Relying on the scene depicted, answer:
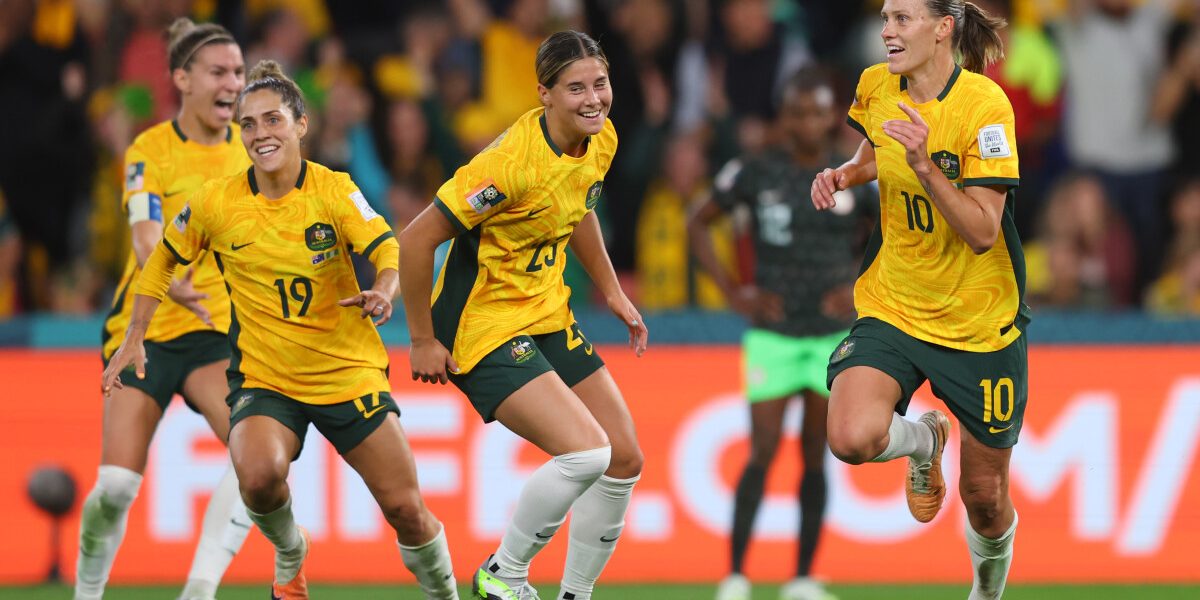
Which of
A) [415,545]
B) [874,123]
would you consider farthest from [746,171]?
[415,545]

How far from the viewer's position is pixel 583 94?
6.30m

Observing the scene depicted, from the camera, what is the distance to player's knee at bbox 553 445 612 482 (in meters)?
6.32

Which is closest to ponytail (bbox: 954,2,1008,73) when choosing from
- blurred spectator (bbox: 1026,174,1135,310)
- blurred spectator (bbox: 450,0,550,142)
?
blurred spectator (bbox: 1026,174,1135,310)

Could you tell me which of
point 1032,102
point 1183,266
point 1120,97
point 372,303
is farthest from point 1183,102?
point 372,303

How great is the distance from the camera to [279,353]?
21.3 ft

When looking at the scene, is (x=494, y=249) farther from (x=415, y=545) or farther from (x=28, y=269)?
(x=28, y=269)

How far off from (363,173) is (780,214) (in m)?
4.08

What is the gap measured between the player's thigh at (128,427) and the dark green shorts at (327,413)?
882 millimetres

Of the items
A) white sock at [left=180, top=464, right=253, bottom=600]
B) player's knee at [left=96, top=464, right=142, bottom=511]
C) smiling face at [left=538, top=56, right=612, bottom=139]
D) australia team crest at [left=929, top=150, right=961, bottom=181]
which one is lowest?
white sock at [left=180, top=464, right=253, bottom=600]

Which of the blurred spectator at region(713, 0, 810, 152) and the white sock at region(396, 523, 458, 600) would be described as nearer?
the white sock at region(396, 523, 458, 600)

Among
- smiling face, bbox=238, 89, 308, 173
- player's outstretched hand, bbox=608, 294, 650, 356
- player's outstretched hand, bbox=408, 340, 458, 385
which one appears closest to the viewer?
player's outstretched hand, bbox=408, 340, 458, 385

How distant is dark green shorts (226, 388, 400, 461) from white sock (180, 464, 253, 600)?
2.90 feet

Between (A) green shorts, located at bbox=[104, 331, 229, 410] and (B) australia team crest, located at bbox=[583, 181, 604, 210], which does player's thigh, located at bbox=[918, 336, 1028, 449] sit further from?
(A) green shorts, located at bbox=[104, 331, 229, 410]

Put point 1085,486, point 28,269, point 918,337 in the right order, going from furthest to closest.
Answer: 1. point 28,269
2. point 1085,486
3. point 918,337
